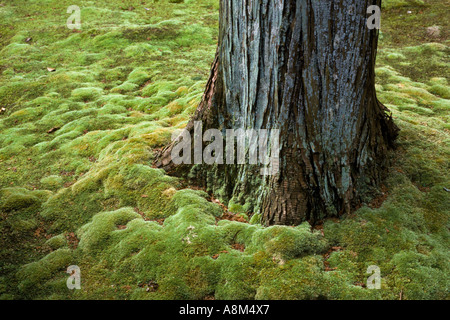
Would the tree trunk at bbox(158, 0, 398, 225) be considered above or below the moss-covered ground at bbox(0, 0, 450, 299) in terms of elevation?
above

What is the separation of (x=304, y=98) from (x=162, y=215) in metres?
2.48

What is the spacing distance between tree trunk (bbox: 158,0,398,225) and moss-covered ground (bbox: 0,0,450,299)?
1.13 ft

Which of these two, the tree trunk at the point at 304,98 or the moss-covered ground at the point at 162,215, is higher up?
the tree trunk at the point at 304,98

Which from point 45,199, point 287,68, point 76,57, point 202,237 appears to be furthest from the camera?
point 76,57

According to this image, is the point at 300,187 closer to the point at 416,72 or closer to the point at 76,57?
the point at 416,72

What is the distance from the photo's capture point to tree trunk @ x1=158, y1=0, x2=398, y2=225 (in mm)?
3418

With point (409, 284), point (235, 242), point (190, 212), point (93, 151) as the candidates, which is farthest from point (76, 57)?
point (409, 284)

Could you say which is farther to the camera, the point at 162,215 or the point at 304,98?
the point at 162,215

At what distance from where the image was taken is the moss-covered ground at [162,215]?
11.3ft

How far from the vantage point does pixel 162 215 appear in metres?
4.43

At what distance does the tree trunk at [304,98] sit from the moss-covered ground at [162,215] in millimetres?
343

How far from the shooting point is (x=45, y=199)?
5.24 meters
